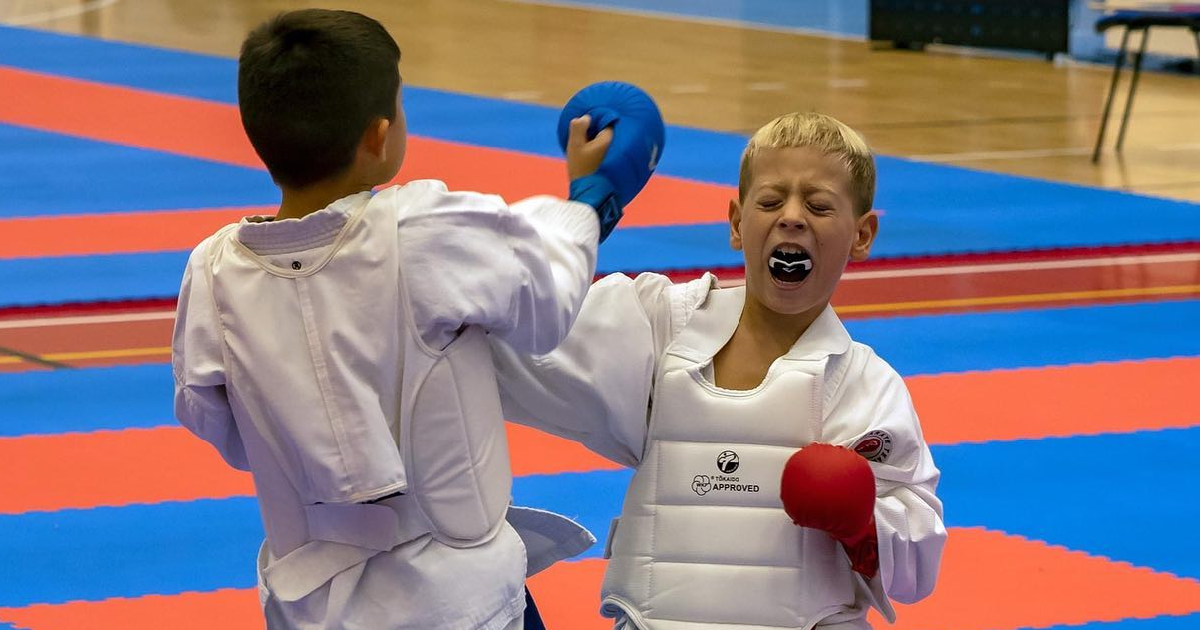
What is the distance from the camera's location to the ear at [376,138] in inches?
98.7

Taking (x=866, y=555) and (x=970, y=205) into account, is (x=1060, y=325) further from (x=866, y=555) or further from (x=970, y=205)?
(x=866, y=555)

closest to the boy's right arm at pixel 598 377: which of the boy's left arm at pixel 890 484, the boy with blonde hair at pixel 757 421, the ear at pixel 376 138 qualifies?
the boy with blonde hair at pixel 757 421

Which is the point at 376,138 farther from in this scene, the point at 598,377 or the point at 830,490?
the point at 830,490

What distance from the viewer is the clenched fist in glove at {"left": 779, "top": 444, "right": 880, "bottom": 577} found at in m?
2.63

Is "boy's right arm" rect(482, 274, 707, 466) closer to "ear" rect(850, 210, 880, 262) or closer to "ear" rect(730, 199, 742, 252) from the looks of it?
"ear" rect(730, 199, 742, 252)

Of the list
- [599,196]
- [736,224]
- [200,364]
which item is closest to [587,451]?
[736,224]

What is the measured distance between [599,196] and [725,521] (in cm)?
58

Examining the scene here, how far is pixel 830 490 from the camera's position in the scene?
262 centimetres

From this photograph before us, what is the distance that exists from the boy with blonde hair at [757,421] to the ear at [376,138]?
1.38ft

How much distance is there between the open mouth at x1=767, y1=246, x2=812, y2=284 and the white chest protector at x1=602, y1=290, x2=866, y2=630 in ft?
0.44

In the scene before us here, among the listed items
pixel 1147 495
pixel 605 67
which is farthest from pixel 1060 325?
pixel 605 67

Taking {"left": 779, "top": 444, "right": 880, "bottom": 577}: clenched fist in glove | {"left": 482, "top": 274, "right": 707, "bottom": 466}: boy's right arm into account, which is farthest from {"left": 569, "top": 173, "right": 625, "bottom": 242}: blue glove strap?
{"left": 779, "top": 444, "right": 880, "bottom": 577}: clenched fist in glove

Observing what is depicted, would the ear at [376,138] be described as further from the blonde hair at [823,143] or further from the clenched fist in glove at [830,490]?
the clenched fist in glove at [830,490]

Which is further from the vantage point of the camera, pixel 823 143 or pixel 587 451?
pixel 587 451
